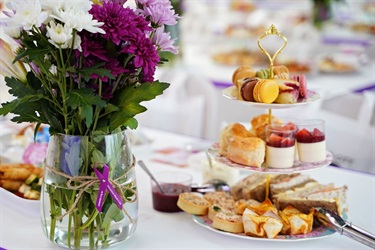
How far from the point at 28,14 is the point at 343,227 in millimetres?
836

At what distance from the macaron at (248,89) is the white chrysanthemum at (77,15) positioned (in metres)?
0.47

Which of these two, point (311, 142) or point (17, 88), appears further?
point (311, 142)

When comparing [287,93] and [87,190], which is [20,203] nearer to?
[87,190]

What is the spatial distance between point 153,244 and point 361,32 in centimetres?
490

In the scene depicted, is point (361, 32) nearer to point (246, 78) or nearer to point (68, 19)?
point (246, 78)

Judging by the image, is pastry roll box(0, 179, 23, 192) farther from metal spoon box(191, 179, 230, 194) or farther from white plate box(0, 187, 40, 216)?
metal spoon box(191, 179, 230, 194)

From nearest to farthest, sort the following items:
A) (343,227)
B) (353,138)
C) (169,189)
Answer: (343,227) < (169,189) < (353,138)

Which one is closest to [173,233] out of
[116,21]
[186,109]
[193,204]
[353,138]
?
[193,204]

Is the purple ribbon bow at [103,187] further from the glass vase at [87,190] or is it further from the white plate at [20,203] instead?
the white plate at [20,203]

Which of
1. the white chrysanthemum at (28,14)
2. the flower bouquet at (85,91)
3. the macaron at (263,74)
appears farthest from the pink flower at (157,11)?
the macaron at (263,74)

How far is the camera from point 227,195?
176 cm

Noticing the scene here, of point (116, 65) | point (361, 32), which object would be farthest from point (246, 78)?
point (361, 32)

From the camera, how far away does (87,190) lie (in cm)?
142

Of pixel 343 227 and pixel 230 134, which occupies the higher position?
pixel 230 134
